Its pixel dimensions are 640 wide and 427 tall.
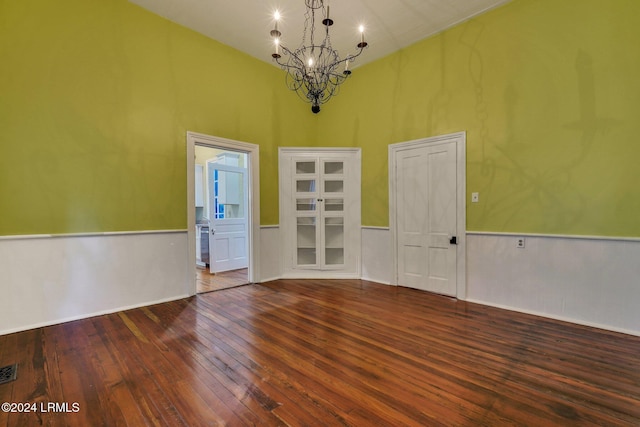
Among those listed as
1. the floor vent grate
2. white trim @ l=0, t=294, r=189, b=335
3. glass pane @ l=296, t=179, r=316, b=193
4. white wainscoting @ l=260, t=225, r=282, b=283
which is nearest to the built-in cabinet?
glass pane @ l=296, t=179, r=316, b=193

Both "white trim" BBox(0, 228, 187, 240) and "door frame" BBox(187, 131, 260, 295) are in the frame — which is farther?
"door frame" BBox(187, 131, 260, 295)

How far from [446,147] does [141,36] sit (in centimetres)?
417

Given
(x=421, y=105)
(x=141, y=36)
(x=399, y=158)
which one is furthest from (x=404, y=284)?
(x=141, y=36)

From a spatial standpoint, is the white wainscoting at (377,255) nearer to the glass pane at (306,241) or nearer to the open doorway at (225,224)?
the glass pane at (306,241)

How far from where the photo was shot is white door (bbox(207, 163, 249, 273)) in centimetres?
534

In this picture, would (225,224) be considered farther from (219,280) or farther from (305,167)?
(305,167)

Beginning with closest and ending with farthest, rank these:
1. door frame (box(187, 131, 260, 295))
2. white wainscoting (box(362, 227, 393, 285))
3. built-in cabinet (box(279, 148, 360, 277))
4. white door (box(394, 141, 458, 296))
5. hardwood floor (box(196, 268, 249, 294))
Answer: white door (box(394, 141, 458, 296)) → door frame (box(187, 131, 260, 295)) → hardwood floor (box(196, 268, 249, 294)) → white wainscoting (box(362, 227, 393, 285)) → built-in cabinet (box(279, 148, 360, 277))

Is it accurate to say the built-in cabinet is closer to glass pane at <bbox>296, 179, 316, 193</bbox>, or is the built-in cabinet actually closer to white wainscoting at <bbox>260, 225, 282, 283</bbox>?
glass pane at <bbox>296, 179, 316, 193</bbox>

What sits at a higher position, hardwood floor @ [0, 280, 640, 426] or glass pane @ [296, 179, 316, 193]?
glass pane @ [296, 179, 316, 193]

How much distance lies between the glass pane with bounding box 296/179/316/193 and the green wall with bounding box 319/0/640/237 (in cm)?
174

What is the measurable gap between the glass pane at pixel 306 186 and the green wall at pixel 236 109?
54.2 inches

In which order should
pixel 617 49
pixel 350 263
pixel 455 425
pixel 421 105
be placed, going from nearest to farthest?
1. pixel 455 425
2. pixel 617 49
3. pixel 421 105
4. pixel 350 263

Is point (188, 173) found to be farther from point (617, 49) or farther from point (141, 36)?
point (617, 49)

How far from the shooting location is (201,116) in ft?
13.2
